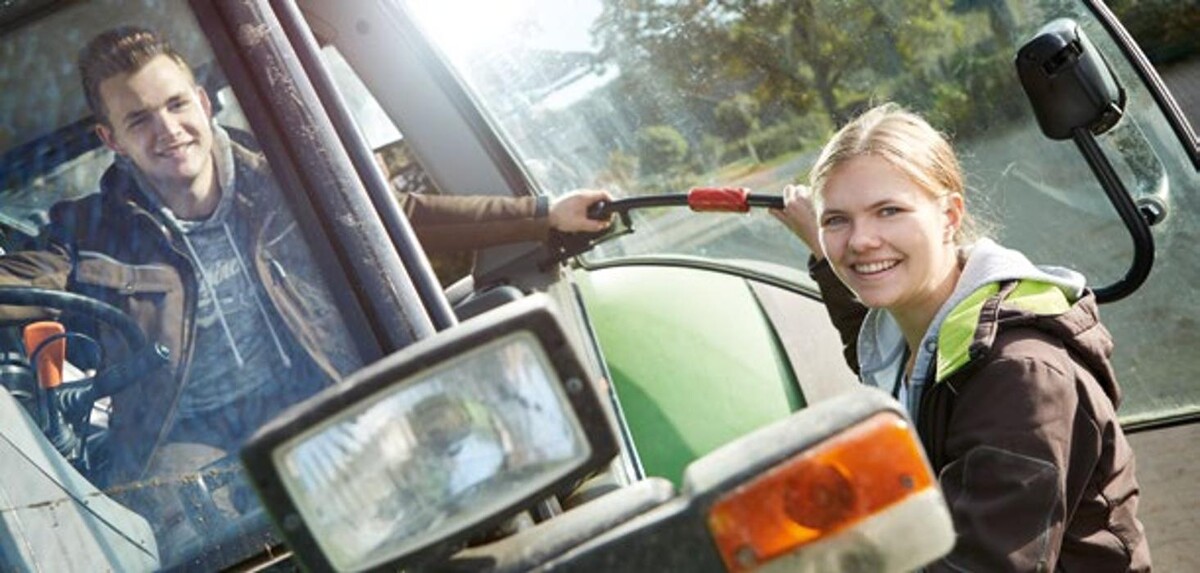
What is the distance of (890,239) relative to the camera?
6.88 ft

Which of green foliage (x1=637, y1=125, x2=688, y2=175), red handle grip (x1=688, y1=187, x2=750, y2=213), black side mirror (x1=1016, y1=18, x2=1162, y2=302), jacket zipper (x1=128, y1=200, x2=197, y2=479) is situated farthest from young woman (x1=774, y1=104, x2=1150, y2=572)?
jacket zipper (x1=128, y1=200, x2=197, y2=479)

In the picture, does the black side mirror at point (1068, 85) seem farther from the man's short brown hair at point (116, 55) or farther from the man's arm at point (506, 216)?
the man's short brown hair at point (116, 55)

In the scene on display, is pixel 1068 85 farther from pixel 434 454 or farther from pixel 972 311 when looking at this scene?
pixel 434 454

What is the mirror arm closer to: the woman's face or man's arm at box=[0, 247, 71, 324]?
the woman's face

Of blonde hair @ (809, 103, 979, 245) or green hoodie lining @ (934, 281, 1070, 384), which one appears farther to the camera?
blonde hair @ (809, 103, 979, 245)

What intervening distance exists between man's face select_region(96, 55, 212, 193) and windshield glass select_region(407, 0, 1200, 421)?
1226mm

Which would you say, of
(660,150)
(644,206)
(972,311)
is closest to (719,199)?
(644,206)

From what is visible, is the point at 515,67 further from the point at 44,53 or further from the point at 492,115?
the point at 44,53

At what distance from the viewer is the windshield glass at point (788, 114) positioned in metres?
2.49

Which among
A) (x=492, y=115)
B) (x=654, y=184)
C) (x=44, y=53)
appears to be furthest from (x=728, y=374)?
(x=44, y=53)

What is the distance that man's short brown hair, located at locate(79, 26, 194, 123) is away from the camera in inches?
56.7

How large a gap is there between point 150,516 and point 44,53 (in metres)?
0.54

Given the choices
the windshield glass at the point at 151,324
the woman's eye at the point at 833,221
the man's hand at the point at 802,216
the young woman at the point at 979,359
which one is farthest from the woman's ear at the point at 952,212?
the windshield glass at the point at 151,324

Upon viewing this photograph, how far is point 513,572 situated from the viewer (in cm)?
108
